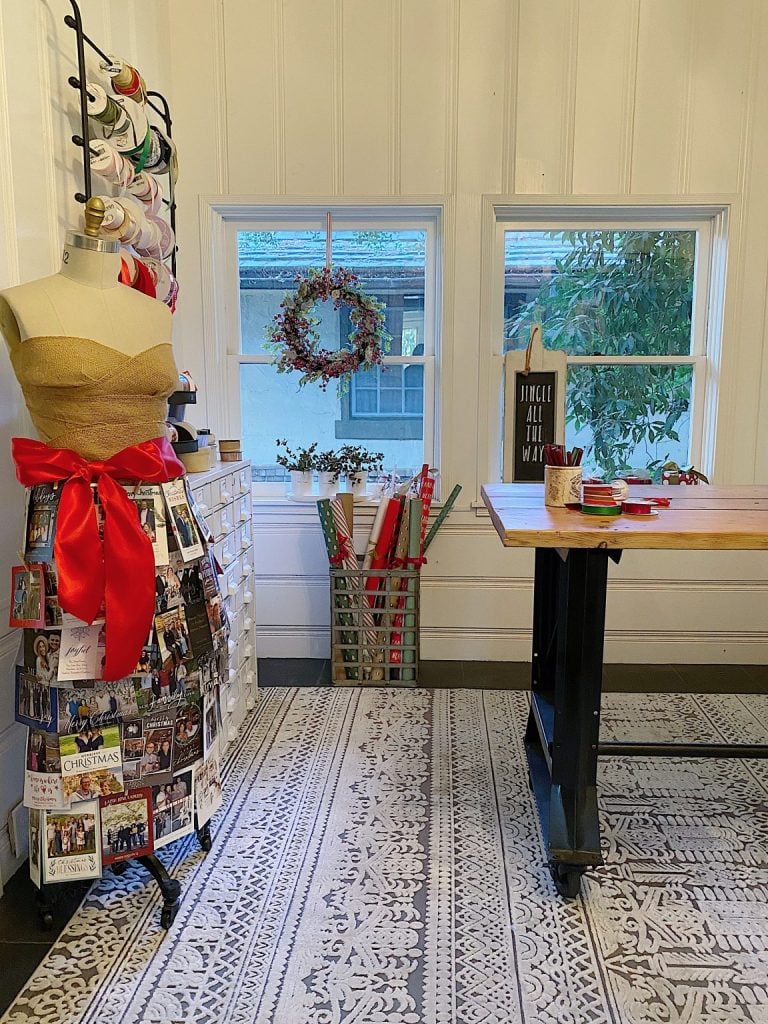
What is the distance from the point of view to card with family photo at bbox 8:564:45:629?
1720mm

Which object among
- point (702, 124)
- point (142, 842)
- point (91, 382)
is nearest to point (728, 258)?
point (702, 124)

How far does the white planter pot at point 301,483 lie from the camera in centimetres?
356

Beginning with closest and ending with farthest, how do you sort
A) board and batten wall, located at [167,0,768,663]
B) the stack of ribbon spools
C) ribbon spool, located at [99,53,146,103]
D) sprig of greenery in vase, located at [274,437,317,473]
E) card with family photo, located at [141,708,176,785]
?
card with family photo, located at [141,708,176,785] < the stack of ribbon spools < ribbon spool, located at [99,53,146,103] < board and batten wall, located at [167,0,768,663] < sprig of greenery in vase, located at [274,437,317,473]

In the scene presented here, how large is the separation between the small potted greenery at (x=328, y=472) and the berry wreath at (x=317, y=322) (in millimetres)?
363

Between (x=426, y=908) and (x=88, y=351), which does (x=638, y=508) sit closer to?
(x=426, y=908)

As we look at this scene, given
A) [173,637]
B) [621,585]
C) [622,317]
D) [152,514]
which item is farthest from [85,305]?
[621,585]

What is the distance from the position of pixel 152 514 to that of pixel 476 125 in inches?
93.5

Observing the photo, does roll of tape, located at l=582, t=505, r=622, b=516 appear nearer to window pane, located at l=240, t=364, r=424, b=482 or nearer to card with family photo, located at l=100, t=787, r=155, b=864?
card with family photo, located at l=100, t=787, r=155, b=864

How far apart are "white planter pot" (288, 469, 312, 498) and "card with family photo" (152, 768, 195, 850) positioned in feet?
5.87

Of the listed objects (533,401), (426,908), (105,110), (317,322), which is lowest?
(426,908)

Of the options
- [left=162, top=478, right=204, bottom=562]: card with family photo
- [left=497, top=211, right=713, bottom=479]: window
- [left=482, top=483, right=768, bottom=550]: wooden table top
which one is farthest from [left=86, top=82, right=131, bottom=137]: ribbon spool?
[left=497, top=211, right=713, bottom=479]: window

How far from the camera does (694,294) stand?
348 centimetres

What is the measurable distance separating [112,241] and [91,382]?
13.8 inches

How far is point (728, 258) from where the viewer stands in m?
3.34
